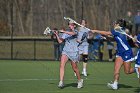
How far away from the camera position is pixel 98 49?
3319 cm

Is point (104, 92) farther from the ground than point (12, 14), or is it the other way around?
point (12, 14)

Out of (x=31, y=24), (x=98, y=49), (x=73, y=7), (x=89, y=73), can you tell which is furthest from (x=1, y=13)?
(x=89, y=73)

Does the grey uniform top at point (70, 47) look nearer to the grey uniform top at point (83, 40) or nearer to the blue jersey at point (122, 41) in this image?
the blue jersey at point (122, 41)

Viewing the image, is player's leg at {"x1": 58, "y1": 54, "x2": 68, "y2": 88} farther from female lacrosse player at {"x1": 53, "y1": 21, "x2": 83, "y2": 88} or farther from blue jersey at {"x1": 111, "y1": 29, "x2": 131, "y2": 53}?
blue jersey at {"x1": 111, "y1": 29, "x2": 131, "y2": 53}

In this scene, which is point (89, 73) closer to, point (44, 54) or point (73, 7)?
point (44, 54)

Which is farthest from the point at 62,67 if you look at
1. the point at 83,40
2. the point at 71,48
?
the point at 83,40

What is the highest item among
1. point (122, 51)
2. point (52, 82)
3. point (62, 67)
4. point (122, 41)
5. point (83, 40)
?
point (122, 41)

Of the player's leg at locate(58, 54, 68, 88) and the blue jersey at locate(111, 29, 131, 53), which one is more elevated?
the blue jersey at locate(111, 29, 131, 53)

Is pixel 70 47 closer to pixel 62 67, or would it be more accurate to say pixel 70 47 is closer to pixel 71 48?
pixel 71 48

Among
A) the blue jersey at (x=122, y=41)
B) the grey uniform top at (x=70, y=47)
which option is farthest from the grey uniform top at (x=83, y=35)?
the blue jersey at (x=122, y=41)

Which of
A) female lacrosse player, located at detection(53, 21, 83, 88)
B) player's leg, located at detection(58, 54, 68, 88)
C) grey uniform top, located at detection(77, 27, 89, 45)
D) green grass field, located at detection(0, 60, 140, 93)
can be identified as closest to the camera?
green grass field, located at detection(0, 60, 140, 93)

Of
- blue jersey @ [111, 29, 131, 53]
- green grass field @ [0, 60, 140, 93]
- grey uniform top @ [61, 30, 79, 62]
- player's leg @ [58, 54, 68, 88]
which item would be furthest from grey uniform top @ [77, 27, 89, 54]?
blue jersey @ [111, 29, 131, 53]

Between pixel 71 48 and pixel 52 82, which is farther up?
pixel 71 48

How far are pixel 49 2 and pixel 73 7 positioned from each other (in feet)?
10.9
